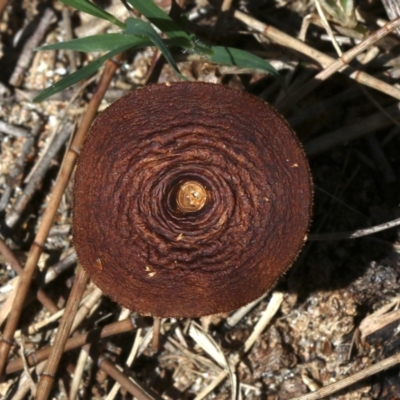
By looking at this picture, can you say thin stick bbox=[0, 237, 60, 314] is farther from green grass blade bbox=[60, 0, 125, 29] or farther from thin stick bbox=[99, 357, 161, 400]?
green grass blade bbox=[60, 0, 125, 29]

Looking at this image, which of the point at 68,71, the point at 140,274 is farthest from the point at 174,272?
the point at 68,71

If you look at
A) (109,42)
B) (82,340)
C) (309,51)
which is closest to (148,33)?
(109,42)

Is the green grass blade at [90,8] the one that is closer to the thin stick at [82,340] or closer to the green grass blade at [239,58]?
the green grass blade at [239,58]

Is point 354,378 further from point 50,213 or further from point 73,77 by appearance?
point 73,77

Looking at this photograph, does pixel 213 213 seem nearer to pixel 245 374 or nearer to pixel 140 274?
pixel 140 274

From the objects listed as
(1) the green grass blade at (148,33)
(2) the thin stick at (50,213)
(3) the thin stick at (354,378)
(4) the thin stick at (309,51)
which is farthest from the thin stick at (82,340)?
(4) the thin stick at (309,51)
